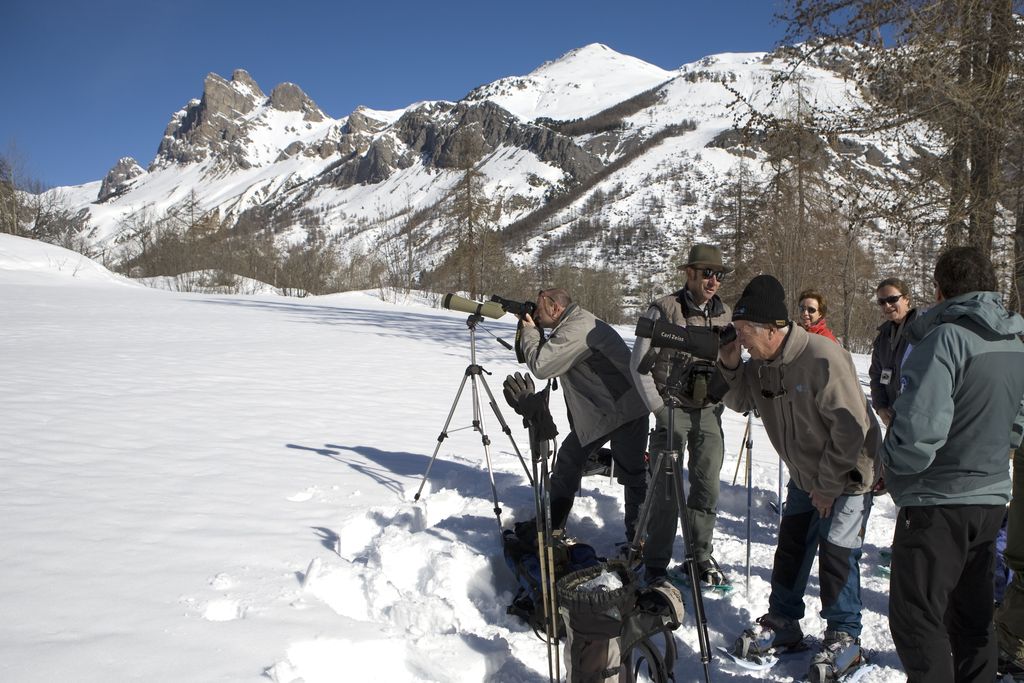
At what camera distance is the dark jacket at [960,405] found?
7.34ft

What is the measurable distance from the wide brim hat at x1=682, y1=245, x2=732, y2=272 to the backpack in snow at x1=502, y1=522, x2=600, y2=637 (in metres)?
1.91

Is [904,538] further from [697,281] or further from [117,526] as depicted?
[117,526]

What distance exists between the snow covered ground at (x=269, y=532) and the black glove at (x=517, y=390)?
1.13m

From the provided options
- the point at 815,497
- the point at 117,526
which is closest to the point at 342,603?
the point at 117,526

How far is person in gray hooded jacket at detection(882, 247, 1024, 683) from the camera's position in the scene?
2254mm

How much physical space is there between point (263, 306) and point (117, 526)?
48.6 ft

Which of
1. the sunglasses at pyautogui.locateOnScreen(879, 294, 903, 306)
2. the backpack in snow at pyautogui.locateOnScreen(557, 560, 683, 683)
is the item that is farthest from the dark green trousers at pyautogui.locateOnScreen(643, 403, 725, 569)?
the sunglasses at pyautogui.locateOnScreen(879, 294, 903, 306)

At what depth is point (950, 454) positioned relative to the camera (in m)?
2.34

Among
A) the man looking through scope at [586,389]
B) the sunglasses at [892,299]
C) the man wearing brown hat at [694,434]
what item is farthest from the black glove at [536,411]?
the sunglasses at [892,299]

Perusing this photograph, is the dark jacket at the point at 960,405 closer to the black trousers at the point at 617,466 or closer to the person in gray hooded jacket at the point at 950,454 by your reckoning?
the person in gray hooded jacket at the point at 950,454

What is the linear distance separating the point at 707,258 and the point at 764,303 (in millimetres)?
1087

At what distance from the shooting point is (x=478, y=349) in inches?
505

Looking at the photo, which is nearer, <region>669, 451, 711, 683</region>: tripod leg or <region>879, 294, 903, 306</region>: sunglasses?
<region>669, 451, 711, 683</region>: tripod leg

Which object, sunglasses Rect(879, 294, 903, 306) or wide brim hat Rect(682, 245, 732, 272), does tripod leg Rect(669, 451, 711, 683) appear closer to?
wide brim hat Rect(682, 245, 732, 272)
